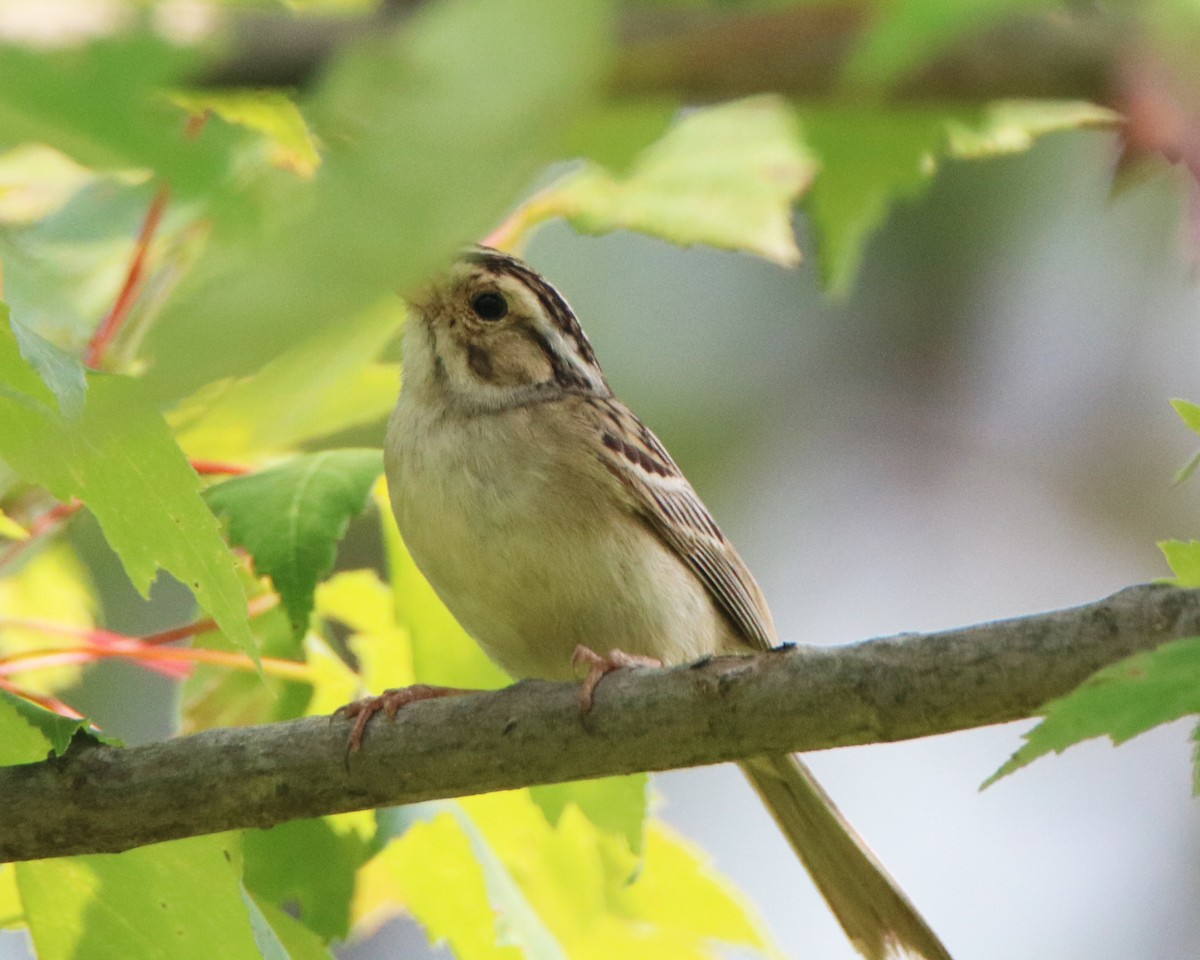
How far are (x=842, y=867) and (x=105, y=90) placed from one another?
144 inches

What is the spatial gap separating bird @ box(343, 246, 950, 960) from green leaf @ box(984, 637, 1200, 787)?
1844 mm

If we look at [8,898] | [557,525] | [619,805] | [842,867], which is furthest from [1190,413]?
[842,867]

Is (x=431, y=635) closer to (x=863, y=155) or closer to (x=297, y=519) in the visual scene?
(x=297, y=519)

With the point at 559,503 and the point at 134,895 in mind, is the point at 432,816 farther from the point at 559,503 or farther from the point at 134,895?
the point at 559,503

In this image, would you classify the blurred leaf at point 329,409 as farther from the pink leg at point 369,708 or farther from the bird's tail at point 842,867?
the bird's tail at point 842,867

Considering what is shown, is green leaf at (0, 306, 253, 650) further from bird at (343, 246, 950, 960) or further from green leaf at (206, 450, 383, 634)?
bird at (343, 246, 950, 960)

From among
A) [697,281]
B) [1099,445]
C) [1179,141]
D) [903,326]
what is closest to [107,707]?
[697,281]

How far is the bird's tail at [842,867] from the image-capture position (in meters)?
3.92

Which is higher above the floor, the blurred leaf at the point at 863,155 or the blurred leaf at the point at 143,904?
the blurred leaf at the point at 143,904

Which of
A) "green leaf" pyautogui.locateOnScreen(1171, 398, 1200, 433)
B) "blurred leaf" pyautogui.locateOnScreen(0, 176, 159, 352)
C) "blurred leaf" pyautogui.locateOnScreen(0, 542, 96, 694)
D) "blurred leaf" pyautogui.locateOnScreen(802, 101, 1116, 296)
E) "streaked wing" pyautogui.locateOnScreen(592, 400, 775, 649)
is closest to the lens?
"blurred leaf" pyautogui.locateOnScreen(802, 101, 1116, 296)

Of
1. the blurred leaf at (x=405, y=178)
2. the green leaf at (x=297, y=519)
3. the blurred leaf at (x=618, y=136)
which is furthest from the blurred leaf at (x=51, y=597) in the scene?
the blurred leaf at (x=405, y=178)

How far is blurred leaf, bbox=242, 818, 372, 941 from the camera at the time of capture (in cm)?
295

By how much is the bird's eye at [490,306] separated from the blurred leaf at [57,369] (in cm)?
255

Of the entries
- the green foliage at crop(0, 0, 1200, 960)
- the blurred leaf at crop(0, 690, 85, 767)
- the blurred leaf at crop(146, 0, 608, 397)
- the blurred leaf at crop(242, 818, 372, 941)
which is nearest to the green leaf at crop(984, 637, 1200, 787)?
the green foliage at crop(0, 0, 1200, 960)
